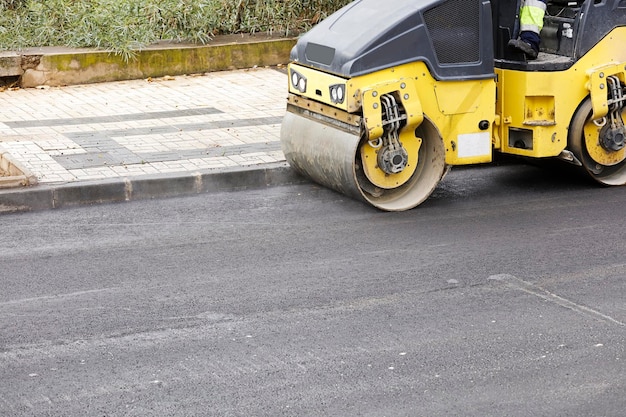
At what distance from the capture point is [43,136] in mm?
10359

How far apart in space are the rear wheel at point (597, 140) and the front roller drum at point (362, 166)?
3.72 feet

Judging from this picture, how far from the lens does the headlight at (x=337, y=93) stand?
8016 millimetres

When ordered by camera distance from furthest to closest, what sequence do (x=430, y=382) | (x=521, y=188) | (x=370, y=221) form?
(x=521, y=188) < (x=370, y=221) < (x=430, y=382)

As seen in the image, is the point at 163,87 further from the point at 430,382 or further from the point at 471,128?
the point at 430,382

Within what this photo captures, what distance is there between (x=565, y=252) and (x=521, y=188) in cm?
184

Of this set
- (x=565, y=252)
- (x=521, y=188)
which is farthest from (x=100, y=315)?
(x=521, y=188)

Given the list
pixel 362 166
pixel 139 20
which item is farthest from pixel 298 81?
pixel 139 20

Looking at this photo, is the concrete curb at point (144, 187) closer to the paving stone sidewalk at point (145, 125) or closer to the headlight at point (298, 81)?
the paving stone sidewalk at point (145, 125)

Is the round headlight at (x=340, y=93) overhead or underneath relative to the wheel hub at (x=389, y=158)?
overhead

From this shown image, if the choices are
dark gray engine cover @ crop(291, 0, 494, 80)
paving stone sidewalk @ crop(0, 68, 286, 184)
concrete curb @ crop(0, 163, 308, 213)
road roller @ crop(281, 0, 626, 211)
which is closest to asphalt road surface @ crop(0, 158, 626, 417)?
concrete curb @ crop(0, 163, 308, 213)

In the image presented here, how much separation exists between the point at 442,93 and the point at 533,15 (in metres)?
0.93

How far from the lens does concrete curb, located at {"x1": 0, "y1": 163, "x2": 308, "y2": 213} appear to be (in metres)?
8.52

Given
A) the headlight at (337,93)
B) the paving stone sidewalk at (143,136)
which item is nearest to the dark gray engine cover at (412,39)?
the headlight at (337,93)

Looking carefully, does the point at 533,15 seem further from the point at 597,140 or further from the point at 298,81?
the point at 298,81
